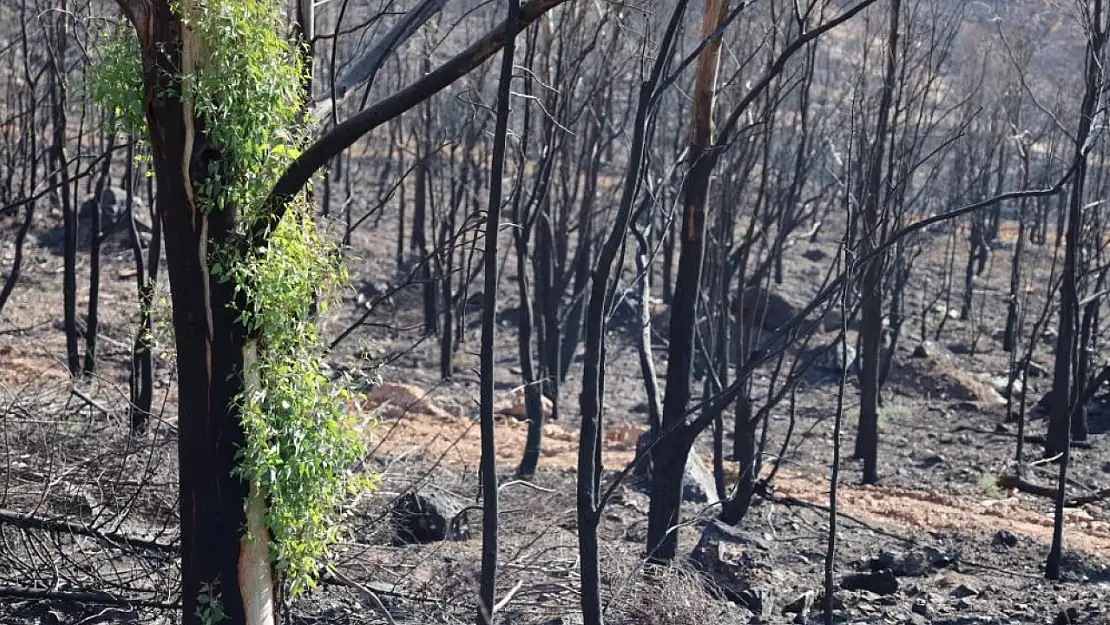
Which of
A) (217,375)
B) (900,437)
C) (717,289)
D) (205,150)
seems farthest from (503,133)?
(900,437)

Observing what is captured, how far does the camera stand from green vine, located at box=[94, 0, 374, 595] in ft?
17.1

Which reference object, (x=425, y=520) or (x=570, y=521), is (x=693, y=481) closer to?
(x=570, y=521)

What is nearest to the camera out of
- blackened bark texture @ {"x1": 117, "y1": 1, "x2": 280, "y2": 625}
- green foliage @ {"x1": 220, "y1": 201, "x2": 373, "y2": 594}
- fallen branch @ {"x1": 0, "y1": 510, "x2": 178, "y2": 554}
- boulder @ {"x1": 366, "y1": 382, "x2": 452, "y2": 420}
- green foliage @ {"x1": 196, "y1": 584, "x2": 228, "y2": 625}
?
blackened bark texture @ {"x1": 117, "y1": 1, "x2": 280, "y2": 625}

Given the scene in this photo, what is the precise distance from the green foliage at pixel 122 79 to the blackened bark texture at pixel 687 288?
3.98 meters

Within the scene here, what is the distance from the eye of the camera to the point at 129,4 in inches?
207

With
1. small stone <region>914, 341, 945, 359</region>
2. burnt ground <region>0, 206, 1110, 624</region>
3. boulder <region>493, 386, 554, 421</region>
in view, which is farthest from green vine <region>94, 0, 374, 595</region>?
small stone <region>914, 341, 945, 359</region>

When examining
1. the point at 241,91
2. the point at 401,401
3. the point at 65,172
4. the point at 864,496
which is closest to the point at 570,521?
the point at 241,91

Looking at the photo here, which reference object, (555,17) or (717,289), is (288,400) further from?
(717,289)

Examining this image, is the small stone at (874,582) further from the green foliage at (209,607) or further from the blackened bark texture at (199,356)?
the green foliage at (209,607)

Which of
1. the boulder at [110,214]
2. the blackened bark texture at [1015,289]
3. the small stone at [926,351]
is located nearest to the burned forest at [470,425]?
the blackened bark texture at [1015,289]

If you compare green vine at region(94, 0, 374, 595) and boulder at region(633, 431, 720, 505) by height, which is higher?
green vine at region(94, 0, 374, 595)

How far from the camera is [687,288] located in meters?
8.42

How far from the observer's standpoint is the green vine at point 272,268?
5215 millimetres

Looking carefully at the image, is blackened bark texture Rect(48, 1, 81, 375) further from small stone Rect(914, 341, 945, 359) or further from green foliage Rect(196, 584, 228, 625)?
small stone Rect(914, 341, 945, 359)
